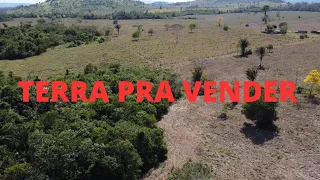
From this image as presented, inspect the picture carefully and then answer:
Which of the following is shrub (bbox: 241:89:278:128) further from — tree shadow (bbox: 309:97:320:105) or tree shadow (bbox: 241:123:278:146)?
tree shadow (bbox: 309:97:320:105)

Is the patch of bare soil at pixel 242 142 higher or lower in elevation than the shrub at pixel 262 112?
lower

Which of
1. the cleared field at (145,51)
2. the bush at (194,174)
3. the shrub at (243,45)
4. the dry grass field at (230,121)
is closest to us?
the bush at (194,174)

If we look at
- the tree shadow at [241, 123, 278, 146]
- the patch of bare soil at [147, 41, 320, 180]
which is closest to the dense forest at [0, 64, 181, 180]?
the patch of bare soil at [147, 41, 320, 180]

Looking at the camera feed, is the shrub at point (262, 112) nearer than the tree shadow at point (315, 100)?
Yes

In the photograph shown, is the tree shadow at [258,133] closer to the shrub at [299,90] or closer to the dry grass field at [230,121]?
the dry grass field at [230,121]

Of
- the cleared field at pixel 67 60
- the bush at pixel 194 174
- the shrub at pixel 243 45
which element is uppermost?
the shrub at pixel 243 45
